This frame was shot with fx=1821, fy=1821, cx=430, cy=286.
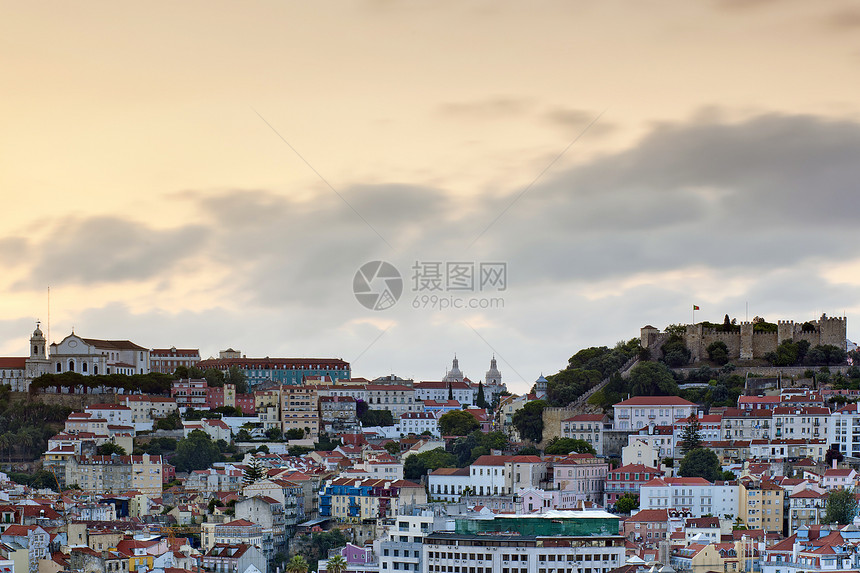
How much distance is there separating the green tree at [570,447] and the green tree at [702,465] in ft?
15.0

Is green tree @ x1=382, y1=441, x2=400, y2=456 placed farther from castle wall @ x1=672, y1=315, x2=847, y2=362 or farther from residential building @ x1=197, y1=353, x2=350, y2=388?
residential building @ x1=197, y1=353, x2=350, y2=388

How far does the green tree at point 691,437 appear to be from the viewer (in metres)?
55.0

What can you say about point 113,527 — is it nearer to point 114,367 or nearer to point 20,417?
point 20,417

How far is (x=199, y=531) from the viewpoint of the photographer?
52281 mm

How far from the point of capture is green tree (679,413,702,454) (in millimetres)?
55031

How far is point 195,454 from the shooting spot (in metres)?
63.2

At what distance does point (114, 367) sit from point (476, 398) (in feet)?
53.7

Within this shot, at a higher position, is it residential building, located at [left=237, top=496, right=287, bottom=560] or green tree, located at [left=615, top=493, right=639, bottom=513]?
green tree, located at [left=615, top=493, right=639, bottom=513]

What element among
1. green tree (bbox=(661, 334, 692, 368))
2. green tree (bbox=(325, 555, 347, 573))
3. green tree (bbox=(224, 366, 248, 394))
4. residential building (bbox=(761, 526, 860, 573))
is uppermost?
green tree (bbox=(661, 334, 692, 368))

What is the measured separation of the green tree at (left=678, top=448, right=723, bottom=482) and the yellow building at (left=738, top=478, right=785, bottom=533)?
2.42 meters

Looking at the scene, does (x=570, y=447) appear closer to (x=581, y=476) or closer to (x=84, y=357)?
(x=581, y=476)

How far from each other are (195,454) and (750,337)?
19.6 m

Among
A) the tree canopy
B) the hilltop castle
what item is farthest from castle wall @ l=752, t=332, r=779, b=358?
the tree canopy

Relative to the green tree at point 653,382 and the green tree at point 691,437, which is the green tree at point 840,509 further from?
the green tree at point 653,382
